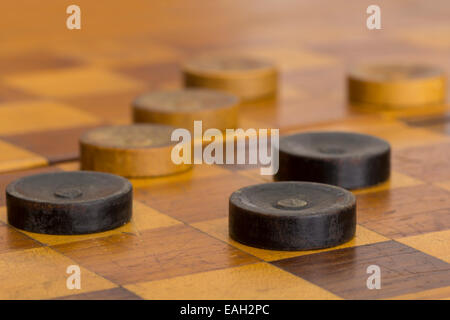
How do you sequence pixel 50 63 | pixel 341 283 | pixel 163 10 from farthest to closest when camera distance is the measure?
pixel 163 10 → pixel 50 63 → pixel 341 283

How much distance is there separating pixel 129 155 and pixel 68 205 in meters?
0.69

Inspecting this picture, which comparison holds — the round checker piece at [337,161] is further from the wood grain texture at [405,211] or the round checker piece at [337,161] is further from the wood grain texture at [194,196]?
the wood grain texture at [194,196]

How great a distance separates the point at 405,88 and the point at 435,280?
2.32 m

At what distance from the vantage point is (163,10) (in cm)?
805

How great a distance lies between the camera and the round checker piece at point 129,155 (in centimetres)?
374

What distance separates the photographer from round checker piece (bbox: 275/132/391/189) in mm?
3555

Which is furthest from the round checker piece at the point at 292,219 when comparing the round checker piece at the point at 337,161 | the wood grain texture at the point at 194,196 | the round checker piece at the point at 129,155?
the round checker piece at the point at 129,155

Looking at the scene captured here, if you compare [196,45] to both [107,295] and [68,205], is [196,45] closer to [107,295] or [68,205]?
[68,205]

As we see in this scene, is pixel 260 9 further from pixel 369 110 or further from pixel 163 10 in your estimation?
pixel 369 110

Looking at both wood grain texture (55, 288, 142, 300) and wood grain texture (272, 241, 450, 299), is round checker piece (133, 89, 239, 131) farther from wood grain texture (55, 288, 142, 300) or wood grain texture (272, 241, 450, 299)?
wood grain texture (55, 288, 142, 300)

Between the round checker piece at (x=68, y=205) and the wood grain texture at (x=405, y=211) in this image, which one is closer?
the round checker piece at (x=68, y=205)

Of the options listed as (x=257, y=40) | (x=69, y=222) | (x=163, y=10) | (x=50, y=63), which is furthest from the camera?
(x=163, y=10)

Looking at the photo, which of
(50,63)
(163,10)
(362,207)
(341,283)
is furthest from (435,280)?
(163,10)

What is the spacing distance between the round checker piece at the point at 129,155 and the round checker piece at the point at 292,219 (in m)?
0.71
